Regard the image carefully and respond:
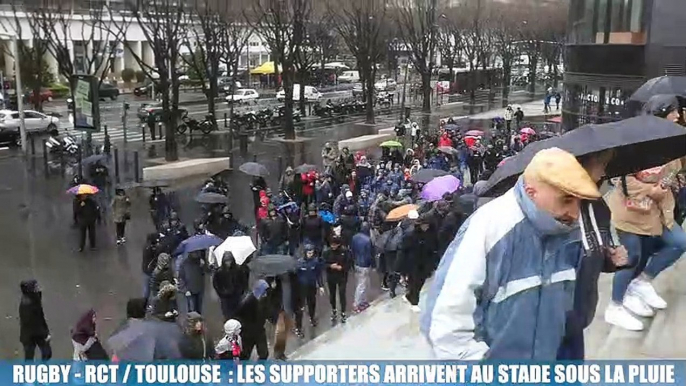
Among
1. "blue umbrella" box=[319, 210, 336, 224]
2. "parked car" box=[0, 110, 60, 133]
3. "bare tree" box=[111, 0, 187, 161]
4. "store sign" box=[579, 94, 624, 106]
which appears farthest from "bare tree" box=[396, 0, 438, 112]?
"blue umbrella" box=[319, 210, 336, 224]

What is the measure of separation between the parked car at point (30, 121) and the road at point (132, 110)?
5.46ft

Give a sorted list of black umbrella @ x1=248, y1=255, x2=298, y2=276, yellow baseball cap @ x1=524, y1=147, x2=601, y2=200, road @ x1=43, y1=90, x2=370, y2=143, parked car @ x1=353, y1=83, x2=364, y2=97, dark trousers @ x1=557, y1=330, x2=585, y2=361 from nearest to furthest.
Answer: yellow baseball cap @ x1=524, y1=147, x2=601, y2=200, dark trousers @ x1=557, y1=330, x2=585, y2=361, black umbrella @ x1=248, y1=255, x2=298, y2=276, road @ x1=43, y1=90, x2=370, y2=143, parked car @ x1=353, y1=83, x2=364, y2=97

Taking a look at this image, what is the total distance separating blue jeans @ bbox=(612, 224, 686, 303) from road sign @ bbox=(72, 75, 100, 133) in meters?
17.7

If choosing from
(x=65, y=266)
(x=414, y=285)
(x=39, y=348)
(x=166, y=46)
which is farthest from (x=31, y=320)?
(x=166, y=46)

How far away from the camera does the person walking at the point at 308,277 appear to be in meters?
9.85

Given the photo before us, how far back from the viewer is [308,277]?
32.5 feet

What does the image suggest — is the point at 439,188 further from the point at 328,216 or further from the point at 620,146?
the point at 620,146

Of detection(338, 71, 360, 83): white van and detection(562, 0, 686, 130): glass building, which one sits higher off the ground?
detection(562, 0, 686, 130): glass building

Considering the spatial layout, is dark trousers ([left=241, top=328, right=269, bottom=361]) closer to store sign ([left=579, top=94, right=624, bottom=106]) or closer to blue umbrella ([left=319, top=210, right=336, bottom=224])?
blue umbrella ([left=319, top=210, right=336, bottom=224])

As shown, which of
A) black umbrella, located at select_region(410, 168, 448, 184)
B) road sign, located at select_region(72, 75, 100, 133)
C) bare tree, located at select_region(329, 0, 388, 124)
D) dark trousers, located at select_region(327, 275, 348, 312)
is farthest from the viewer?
bare tree, located at select_region(329, 0, 388, 124)

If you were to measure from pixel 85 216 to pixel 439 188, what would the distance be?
6.48 meters

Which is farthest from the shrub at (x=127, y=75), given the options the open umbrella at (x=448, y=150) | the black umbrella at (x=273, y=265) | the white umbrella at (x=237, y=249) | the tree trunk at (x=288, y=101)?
the black umbrella at (x=273, y=265)

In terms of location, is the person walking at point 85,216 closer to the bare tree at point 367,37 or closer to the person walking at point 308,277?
the person walking at point 308,277

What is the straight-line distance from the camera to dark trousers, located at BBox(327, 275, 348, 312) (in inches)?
407
